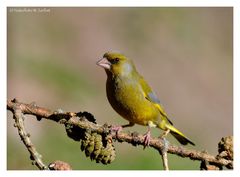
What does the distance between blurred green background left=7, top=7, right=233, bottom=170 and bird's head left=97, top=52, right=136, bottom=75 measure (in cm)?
111

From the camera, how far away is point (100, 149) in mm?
2221

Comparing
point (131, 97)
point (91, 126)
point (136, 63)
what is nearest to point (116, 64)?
point (131, 97)

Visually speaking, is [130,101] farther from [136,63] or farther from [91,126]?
[136,63]

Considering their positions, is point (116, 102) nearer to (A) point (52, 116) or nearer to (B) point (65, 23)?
(A) point (52, 116)

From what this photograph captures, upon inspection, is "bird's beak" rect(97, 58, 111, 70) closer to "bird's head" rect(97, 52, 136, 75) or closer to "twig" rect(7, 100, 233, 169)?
"bird's head" rect(97, 52, 136, 75)

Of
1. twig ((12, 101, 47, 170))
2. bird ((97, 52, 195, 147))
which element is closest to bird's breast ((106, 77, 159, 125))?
bird ((97, 52, 195, 147))

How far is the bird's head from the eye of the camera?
11.1 feet

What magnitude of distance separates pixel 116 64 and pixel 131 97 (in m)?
0.21

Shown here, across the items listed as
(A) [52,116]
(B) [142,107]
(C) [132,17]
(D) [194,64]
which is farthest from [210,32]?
(A) [52,116]

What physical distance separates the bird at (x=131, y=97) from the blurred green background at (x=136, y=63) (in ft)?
3.50

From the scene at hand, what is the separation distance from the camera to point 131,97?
342cm

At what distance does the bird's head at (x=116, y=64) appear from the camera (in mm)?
3371

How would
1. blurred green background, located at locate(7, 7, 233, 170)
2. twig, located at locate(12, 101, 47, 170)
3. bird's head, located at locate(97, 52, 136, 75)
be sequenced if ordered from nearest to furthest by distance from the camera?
twig, located at locate(12, 101, 47, 170)
bird's head, located at locate(97, 52, 136, 75)
blurred green background, located at locate(7, 7, 233, 170)

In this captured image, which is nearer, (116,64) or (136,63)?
(116,64)
